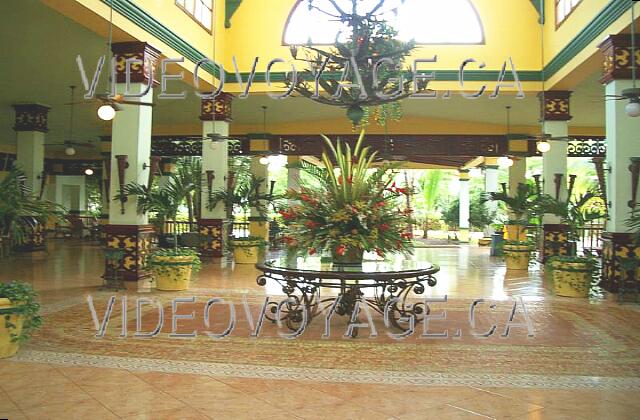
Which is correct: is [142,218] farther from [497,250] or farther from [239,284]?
[497,250]

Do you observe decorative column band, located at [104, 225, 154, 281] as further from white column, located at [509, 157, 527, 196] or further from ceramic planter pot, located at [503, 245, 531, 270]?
white column, located at [509, 157, 527, 196]

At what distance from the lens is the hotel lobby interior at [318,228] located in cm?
387

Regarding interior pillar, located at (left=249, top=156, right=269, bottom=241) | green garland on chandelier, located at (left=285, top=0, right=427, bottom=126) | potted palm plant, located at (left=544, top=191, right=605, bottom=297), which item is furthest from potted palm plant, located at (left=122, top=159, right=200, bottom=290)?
interior pillar, located at (left=249, top=156, right=269, bottom=241)

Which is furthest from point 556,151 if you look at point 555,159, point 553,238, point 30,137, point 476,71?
point 30,137

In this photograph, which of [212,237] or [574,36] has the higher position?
[574,36]

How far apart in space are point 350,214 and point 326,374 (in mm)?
1637

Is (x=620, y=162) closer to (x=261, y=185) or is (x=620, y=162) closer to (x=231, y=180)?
(x=231, y=180)

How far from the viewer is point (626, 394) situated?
3678mm

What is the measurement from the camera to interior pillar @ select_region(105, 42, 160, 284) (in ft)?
25.7

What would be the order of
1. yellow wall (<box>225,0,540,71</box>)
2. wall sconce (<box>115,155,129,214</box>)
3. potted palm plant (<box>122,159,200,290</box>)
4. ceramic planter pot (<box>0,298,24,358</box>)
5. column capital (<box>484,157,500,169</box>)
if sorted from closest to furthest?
1. ceramic planter pot (<box>0,298,24,358</box>)
2. potted palm plant (<box>122,159,200,290</box>)
3. wall sconce (<box>115,155,129,214</box>)
4. yellow wall (<box>225,0,540,71</box>)
5. column capital (<box>484,157,500,169</box>)

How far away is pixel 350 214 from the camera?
17.1 feet

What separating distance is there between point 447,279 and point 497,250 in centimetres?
555

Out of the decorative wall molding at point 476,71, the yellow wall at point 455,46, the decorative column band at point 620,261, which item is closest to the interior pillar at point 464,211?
the yellow wall at point 455,46

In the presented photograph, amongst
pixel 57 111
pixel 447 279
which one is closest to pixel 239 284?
pixel 447 279
